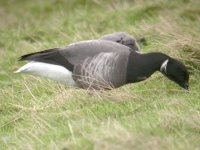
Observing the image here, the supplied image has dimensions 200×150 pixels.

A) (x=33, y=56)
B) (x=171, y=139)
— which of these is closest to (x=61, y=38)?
(x=33, y=56)

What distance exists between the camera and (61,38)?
1010cm

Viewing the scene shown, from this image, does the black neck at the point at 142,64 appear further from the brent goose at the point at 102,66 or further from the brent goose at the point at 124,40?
the brent goose at the point at 124,40

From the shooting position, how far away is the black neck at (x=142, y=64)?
662cm

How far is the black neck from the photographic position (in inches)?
261

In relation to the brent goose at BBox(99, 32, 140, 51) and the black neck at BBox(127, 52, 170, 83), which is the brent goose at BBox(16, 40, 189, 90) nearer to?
the black neck at BBox(127, 52, 170, 83)

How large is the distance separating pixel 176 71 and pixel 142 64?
372 millimetres

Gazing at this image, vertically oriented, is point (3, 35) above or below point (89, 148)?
below

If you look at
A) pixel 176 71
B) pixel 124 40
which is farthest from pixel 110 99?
pixel 124 40

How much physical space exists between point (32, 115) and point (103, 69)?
0.91 metres

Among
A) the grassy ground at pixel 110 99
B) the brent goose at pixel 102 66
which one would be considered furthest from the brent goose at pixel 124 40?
the brent goose at pixel 102 66

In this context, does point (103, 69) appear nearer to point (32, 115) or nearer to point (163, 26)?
point (32, 115)

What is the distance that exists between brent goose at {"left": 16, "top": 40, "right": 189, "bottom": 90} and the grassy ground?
18 cm

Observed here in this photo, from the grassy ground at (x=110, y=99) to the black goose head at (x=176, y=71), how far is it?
0.11 meters

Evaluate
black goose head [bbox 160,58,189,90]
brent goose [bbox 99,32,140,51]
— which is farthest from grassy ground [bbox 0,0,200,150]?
brent goose [bbox 99,32,140,51]
